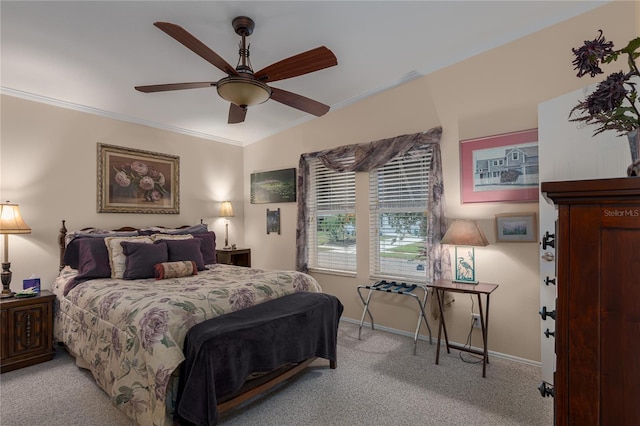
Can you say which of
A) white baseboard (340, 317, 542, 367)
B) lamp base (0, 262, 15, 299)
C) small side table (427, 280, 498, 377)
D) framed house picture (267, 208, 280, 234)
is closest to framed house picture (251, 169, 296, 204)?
framed house picture (267, 208, 280, 234)

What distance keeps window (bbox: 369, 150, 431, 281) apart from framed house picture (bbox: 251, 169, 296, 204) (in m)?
1.29

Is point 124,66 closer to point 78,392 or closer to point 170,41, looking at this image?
point 170,41

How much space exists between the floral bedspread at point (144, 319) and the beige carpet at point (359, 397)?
198mm

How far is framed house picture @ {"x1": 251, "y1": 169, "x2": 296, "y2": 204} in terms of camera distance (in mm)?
4594

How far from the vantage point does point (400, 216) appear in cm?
362

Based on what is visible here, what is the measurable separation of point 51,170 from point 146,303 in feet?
8.26

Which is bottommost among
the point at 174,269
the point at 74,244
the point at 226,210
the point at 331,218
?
the point at 174,269

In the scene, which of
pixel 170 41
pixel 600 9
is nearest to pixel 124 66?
pixel 170 41

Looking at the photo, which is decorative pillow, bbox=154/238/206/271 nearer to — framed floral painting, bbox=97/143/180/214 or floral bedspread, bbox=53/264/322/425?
floral bedspread, bbox=53/264/322/425

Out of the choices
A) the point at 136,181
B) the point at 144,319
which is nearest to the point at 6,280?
the point at 136,181

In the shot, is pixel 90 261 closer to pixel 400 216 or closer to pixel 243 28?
pixel 243 28

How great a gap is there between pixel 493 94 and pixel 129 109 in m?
4.01

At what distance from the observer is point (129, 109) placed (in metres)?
3.82

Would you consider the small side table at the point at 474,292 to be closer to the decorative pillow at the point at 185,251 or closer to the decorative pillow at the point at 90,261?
the decorative pillow at the point at 185,251
